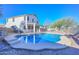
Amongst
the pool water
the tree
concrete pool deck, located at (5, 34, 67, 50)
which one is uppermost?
the tree

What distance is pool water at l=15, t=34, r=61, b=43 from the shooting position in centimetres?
203

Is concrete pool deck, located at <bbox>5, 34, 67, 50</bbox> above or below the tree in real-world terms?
below

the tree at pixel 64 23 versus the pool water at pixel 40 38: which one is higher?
the tree at pixel 64 23

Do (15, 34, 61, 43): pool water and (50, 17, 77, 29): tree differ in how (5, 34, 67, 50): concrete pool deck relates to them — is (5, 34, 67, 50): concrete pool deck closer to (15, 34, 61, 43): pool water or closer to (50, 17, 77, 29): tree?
(15, 34, 61, 43): pool water

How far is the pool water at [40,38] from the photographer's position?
6.66 feet

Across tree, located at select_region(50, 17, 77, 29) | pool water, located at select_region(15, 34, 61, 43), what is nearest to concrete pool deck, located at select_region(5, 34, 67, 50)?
pool water, located at select_region(15, 34, 61, 43)

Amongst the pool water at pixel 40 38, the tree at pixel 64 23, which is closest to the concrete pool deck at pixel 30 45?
the pool water at pixel 40 38

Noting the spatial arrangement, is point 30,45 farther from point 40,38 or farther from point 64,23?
point 64,23

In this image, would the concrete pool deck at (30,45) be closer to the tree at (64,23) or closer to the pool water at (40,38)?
the pool water at (40,38)

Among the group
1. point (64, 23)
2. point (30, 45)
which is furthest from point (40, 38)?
point (64, 23)

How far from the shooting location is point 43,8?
204 cm

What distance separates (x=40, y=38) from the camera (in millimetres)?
2041
